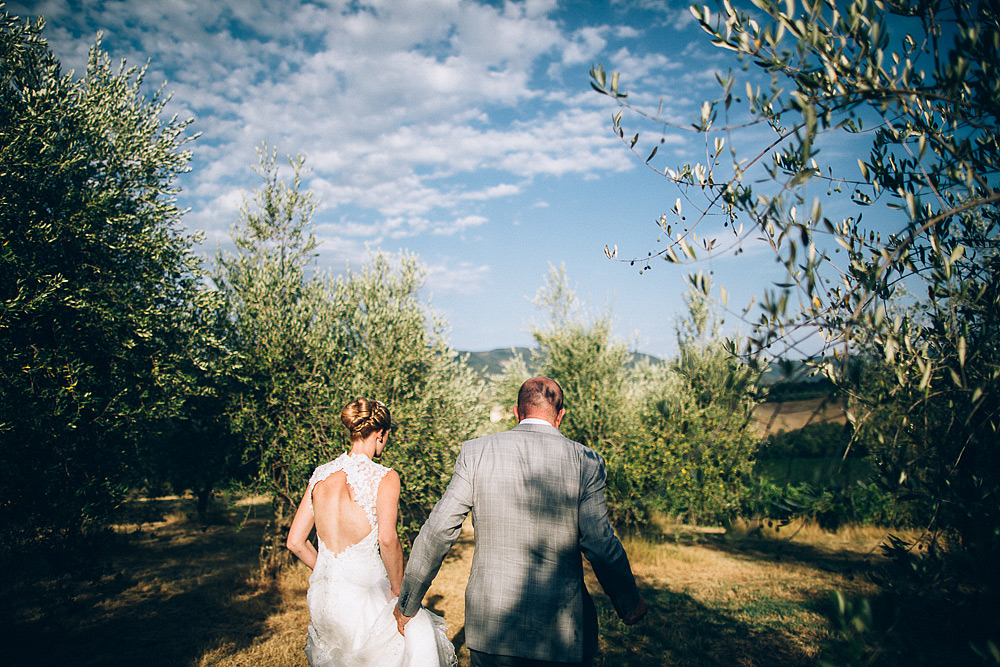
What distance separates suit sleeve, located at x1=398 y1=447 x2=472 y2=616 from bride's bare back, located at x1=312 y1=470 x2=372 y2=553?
976mm

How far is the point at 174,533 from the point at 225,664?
1324 centimetres

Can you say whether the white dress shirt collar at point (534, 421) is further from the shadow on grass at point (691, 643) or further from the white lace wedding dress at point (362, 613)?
the shadow on grass at point (691, 643)

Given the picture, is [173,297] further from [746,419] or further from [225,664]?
[746,419]

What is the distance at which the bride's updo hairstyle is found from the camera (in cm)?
454

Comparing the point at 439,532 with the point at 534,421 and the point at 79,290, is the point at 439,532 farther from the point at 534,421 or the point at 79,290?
the point at 79,290

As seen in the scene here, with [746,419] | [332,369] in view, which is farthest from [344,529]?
[332,369]

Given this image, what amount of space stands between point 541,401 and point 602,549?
1.15 m

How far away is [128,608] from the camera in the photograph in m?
8.71

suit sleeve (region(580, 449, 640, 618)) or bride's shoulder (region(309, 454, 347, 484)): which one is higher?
bride's shoulder (region(309, 454, 347, 484))

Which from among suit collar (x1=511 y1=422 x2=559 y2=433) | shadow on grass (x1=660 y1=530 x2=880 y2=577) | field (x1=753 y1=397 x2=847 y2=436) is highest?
field (x1=753 y1=397 x2=847 y2=436)

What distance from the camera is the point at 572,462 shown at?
361 centimetres

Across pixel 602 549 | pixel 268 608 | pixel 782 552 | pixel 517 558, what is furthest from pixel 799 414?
pixel 782 552

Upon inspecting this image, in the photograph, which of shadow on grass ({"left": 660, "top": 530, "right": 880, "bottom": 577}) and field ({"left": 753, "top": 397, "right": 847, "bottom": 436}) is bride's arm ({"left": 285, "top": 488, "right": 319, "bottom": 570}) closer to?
field ({"left": 753, "top": 397, "right": 847, "bottom": 436})

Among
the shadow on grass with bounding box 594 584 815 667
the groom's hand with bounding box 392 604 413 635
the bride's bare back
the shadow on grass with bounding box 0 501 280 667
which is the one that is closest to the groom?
the groom's hand with bounding box 392 604 413 635
